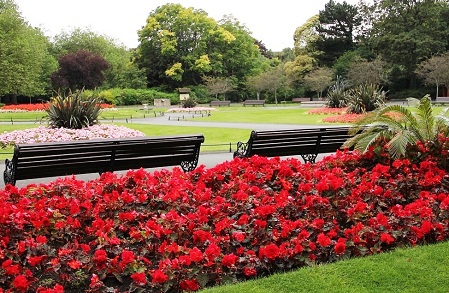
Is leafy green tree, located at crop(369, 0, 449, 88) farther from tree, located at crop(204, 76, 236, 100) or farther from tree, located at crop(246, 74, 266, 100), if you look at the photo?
tree, located at crop(204, 76, 236, 100)

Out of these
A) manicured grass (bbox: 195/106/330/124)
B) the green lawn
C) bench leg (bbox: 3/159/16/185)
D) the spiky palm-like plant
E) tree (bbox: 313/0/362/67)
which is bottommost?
the green lawn

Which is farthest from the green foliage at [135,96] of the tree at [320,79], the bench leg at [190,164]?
the bench leg at [190,164]

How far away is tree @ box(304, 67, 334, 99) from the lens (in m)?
49.9

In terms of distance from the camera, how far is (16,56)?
144ft

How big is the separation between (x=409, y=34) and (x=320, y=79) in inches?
370

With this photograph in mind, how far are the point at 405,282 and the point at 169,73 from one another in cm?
5500

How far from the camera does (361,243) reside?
402cm

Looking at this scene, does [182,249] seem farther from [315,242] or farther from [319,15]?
[319,15]

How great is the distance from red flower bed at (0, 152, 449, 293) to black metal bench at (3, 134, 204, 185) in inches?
60.0

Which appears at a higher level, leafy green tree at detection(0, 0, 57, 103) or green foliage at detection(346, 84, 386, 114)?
leafy green tree at detection(0, 0, 57, 103)

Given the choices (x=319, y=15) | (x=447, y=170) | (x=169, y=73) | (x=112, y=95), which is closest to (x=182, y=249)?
(x=447, y=170)

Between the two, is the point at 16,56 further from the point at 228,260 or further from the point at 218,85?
the point at 228,260

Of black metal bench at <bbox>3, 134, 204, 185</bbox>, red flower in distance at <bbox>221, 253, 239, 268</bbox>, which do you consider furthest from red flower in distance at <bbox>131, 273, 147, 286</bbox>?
black metal bench at <bbox>3, 134, 204, 185</bbox>

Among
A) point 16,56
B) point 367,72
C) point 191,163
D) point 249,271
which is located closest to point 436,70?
point 367,72
